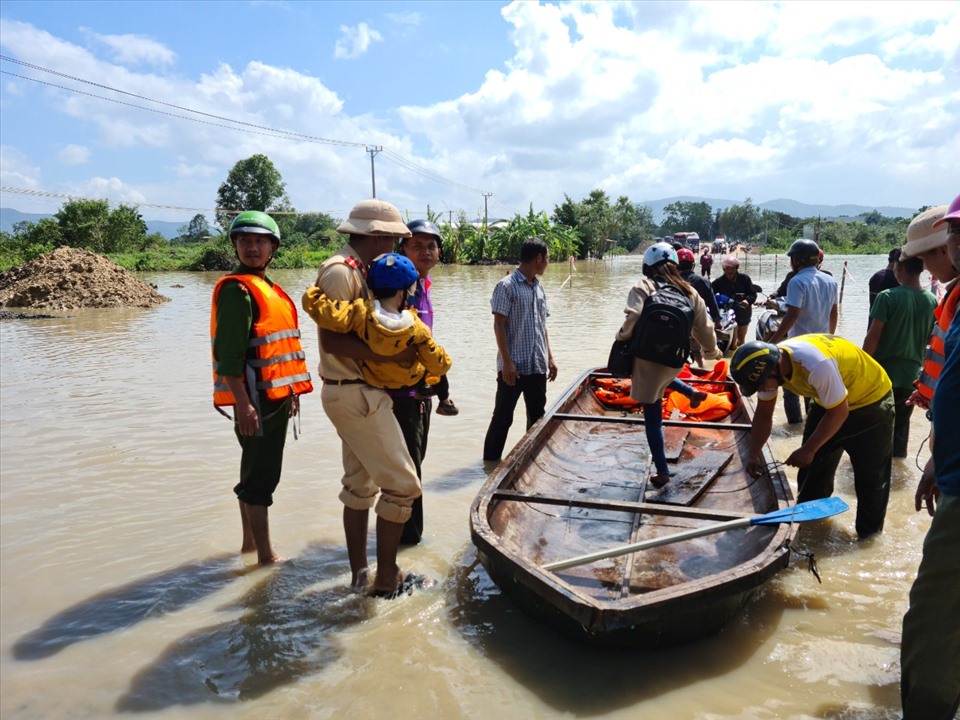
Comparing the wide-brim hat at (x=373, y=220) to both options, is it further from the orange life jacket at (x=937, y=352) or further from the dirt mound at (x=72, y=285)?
the dirt mound at (x=72, y=285)

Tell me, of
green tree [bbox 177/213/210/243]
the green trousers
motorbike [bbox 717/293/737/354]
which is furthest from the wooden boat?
green tree [bbox 177/213/210/243]

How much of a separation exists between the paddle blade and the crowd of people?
0.35 m

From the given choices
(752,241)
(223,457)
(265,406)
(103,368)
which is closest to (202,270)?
(103,368)

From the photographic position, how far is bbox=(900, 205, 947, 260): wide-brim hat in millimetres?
3006

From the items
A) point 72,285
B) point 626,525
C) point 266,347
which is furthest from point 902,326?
point 72,285

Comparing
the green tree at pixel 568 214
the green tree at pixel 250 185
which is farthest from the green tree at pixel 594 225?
the green tree at pixel 250 185

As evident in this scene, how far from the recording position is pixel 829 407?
3457 mm

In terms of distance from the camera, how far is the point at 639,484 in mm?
4520

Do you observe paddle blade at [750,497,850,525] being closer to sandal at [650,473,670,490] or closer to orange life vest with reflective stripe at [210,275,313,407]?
sandal at [650,473,670,490]

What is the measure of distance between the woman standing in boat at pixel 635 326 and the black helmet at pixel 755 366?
2.36ft

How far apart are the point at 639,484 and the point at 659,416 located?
543 millimetres

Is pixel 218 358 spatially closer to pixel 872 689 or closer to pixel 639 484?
pixel 639 484

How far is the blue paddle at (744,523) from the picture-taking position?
3.13 m

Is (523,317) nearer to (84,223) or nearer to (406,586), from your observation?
(406,586)
